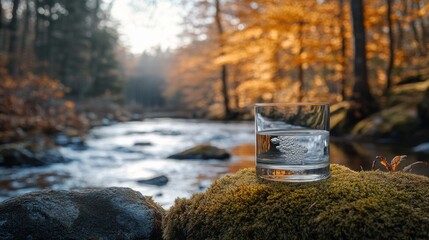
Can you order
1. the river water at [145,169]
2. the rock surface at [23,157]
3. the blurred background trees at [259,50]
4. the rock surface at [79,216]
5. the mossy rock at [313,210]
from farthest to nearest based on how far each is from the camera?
the blurred background trees at [259,50], the rock surface at [23,157], the river water at [145,169], the rock surface at [79,216], the mossy rock at [313,210]

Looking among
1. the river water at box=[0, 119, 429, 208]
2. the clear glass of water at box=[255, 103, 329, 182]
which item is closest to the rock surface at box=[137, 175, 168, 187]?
the river water at box=[0, 119, 429, 208]

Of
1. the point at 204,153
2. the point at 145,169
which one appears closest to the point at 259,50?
the point at 204,153

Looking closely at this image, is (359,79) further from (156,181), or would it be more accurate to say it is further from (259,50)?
(156,181)

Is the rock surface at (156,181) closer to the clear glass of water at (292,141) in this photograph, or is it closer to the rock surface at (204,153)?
the rock surface at (204,153)

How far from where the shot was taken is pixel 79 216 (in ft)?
6.48

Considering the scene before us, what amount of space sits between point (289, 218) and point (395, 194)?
1.53ft

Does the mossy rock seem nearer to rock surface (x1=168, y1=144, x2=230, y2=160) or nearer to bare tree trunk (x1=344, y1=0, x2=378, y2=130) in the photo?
rock surface (x1=168, y1=144, x2=230, y2=160)

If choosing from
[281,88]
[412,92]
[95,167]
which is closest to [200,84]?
[281,88]

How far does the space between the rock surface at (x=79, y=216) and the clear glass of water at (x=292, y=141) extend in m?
0.74

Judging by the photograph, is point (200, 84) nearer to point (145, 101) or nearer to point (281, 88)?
point (281, 88)

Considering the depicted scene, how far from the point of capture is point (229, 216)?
1.55 metres

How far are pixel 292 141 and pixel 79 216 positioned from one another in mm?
1213

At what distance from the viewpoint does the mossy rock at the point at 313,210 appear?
1338 mm

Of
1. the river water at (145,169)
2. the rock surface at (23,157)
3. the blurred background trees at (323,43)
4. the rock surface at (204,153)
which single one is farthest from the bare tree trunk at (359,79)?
the rock surface at (23,157)
